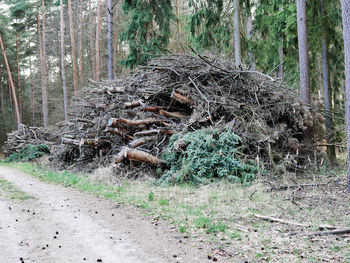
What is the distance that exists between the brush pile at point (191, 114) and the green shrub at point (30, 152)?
729cm

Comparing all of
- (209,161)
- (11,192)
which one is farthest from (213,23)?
(11,192)

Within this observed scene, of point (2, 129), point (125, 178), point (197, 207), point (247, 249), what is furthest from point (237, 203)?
point (2, 129)

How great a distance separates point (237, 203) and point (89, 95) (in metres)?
8.95

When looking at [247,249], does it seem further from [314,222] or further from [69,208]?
[69,208]

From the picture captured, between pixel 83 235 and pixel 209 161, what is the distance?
4.33 m

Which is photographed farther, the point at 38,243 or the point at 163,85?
the point at 163,85

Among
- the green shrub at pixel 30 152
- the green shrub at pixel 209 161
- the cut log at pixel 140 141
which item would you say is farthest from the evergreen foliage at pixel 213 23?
the green shrub at pixel 30 152

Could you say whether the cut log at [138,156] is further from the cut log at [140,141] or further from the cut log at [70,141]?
the cut log at [70,141]

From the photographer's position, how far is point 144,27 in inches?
664

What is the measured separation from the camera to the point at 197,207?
19.1 ft

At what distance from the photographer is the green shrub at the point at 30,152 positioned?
713 inches

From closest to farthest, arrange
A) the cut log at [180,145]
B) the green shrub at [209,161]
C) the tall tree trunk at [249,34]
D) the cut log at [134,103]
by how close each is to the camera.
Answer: the green shrub at [209,161]
the cut log at [180,145]
the cut log at [134,103]
the tall tree trunk at [249,34]

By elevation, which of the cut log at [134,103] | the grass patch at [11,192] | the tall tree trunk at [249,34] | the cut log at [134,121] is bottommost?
the grass patch at [11,192]

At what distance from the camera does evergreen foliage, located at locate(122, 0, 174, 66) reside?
16562mm
